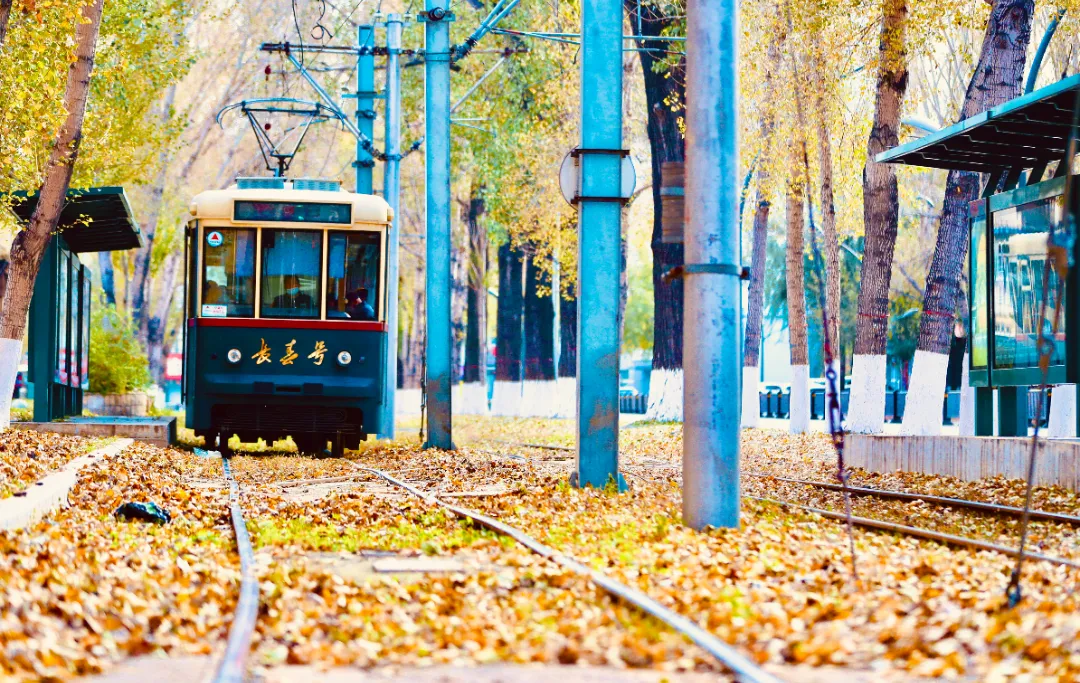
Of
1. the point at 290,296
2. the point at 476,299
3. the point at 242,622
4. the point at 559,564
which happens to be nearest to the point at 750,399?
the point at 290,296

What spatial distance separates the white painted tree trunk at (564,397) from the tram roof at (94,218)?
15187 millimetres

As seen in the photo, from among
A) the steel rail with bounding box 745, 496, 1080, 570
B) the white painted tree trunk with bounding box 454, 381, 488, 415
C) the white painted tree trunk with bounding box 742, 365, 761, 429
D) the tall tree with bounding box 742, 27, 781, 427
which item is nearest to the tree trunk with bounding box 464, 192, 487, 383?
the white painted tree trunk with bounding box 454, 381, 488, 415

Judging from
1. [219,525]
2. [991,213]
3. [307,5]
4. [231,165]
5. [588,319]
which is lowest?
[219,525]

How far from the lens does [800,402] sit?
1117 inches

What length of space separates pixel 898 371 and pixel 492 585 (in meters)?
57.5

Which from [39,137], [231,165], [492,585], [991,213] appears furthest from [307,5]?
[492,585]

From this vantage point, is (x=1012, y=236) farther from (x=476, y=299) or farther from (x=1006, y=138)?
(x=476, y=299)

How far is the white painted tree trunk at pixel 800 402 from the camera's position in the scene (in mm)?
28328

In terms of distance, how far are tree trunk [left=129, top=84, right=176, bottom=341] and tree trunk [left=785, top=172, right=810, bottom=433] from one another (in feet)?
56.3

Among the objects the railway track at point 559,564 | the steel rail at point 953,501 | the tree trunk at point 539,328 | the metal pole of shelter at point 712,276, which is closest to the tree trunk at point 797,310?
the steel rail at point 953,501

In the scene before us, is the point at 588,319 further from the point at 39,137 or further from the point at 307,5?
the point at 307,5

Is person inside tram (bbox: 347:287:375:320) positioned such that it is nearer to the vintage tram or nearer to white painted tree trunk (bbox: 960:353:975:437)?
the vintage tram

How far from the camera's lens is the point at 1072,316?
15508 millimetres

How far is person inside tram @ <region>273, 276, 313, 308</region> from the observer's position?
1947 centimetres
